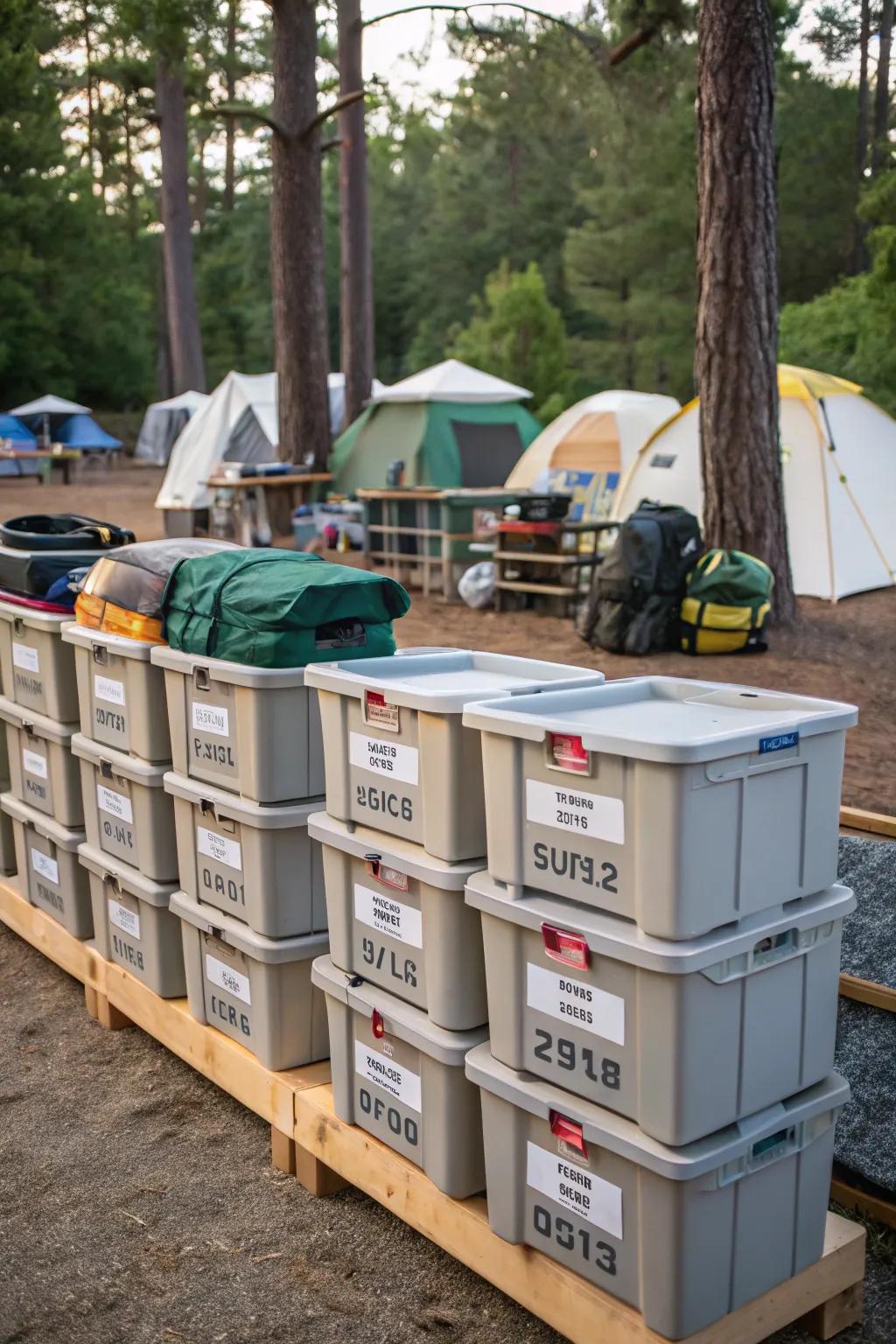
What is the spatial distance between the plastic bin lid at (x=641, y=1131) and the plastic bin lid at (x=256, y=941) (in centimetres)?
69

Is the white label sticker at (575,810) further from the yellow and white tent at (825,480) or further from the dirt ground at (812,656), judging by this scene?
the yellow and white tent at (825,480)

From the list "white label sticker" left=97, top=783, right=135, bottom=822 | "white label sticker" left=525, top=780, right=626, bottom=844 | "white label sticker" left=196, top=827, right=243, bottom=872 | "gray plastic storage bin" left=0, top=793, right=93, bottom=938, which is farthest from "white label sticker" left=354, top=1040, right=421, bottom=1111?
"gray plastic storage bin" left=0, top=793, right=93, bottom=938

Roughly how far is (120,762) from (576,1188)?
5.93ft

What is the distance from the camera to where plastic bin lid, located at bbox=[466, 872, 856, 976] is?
1.97 metres

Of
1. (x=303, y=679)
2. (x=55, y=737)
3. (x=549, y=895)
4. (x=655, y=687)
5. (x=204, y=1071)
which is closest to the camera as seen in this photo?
(x=549, y=895)

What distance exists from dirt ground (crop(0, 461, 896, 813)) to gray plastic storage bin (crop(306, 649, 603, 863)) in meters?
2.62

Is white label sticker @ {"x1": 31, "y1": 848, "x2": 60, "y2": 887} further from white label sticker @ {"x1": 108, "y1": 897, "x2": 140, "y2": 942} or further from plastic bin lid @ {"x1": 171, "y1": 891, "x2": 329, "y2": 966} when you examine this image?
plastic bin lid @ {"x1": 171, "y1": 891, "x2": 329, "y2": 966}

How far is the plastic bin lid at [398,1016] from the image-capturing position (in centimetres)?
242

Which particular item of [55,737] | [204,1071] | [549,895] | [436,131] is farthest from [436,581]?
[436,131]

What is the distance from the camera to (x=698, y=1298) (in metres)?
2.06

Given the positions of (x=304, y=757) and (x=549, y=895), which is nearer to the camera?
(x=549, y=895)

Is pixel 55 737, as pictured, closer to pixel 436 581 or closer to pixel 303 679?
pixel 303 679

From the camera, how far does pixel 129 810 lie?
3500 millimetres

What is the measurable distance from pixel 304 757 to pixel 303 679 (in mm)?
220
